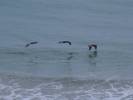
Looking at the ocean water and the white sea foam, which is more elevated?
the ocean water

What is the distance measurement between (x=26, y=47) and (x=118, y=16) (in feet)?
21.8

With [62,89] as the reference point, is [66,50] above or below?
above

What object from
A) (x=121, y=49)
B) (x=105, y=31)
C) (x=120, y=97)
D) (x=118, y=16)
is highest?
(x=118, y=16)

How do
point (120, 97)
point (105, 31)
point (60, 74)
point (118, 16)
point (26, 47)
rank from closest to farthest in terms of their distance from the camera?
point (120, 97) → point (60, 74) → point (26, 47) → point (105, 31) → point (118, 16)

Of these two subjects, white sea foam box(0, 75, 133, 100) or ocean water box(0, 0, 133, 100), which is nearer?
white sea foam box(0, 75, 133, 100)

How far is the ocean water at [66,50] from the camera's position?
16.8m

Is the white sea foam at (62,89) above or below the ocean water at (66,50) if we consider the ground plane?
below

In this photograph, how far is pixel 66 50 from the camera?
20.4 m

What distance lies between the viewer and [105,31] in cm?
2333

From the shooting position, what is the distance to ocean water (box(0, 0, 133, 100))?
16.8 m

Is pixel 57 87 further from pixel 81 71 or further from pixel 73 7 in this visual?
pixel 73 7

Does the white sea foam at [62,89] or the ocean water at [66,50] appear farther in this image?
the ocean water at [66,50]

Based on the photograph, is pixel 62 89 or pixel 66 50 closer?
pixel 62 89

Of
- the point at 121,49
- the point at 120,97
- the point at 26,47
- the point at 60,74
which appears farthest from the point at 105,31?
the point at 120,97
